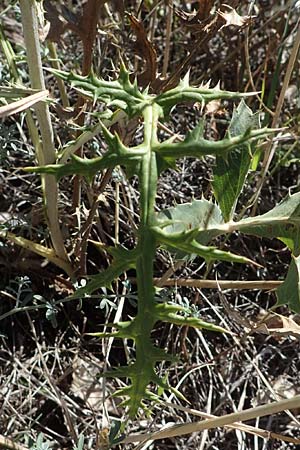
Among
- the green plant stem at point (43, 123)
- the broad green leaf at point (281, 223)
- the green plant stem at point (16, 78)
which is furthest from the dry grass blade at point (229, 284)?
the green plant stem at point (16, 78)

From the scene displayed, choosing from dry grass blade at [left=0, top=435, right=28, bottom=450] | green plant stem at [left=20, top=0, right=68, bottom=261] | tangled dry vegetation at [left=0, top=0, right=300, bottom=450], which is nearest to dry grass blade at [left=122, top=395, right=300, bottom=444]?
tangled dry vegetation at [left=0, top=0, right=300, bottom=450]

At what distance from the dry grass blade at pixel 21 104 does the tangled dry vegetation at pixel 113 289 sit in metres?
0.06

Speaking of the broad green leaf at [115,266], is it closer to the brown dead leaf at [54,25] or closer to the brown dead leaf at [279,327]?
the brown dead leaf at [279,327]

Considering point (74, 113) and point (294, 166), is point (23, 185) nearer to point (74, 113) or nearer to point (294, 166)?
point (74, 113)

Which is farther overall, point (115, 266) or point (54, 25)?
point (54, 25)

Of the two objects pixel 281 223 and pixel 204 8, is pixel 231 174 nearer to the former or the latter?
pixel 281 223

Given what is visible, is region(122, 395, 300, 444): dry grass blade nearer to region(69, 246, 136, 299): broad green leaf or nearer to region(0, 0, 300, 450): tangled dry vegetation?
region(0, 0, 300, 450): tangled dry vegetation

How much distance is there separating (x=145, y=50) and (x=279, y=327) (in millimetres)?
544

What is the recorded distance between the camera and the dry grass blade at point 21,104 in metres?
1.14

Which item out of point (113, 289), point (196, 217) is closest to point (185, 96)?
point (196, 217)

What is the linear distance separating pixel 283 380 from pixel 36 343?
0.57 metres

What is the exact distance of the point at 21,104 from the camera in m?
1.17

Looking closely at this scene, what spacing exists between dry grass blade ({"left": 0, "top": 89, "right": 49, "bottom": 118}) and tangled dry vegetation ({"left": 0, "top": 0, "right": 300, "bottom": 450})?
0.06 meters

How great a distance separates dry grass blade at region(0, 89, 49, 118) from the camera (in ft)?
3.74
